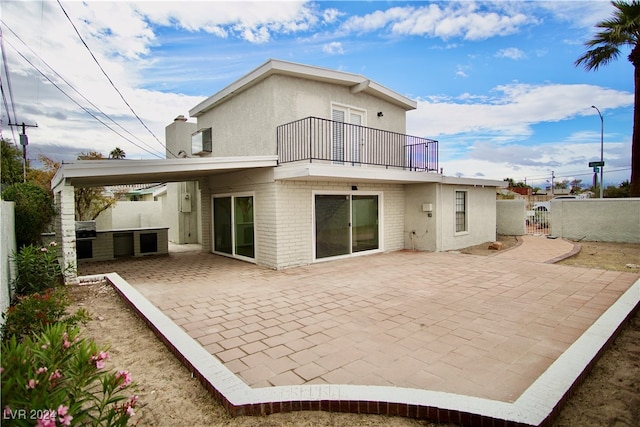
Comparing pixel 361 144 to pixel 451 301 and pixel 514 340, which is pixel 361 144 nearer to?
pixel 451 301

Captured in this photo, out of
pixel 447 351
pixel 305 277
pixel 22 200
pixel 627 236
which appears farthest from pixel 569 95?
pixel 22 200

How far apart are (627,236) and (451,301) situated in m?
12.1

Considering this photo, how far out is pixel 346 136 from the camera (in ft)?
34.9

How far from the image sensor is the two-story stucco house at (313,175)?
28.8 feet

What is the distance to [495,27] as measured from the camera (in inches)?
400

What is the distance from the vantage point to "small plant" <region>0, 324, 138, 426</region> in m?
1.75

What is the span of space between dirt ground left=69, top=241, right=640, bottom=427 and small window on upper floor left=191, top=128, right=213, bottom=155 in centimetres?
908

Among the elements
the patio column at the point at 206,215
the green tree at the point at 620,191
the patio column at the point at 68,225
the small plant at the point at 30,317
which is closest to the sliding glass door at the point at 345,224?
the patio column at the point at 206,215

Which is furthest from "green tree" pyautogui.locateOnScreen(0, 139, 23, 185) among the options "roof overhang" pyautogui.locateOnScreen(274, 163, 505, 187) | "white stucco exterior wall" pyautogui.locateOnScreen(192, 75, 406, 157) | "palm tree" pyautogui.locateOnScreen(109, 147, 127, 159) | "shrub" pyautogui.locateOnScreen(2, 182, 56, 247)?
"roof overhang" pyautogui.locateOnScreen(274, 163, 505, 187)

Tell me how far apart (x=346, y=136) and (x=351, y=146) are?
0.36m

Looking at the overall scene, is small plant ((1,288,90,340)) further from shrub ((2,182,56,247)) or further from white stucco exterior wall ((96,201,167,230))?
white stucco exterior wall ((96,201,167,230))

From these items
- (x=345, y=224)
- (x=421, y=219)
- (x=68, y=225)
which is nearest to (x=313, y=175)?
(x=345, y=224)

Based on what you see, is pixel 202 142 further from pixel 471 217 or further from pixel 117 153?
pixel 117 153

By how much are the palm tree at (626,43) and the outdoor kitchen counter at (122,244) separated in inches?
789
